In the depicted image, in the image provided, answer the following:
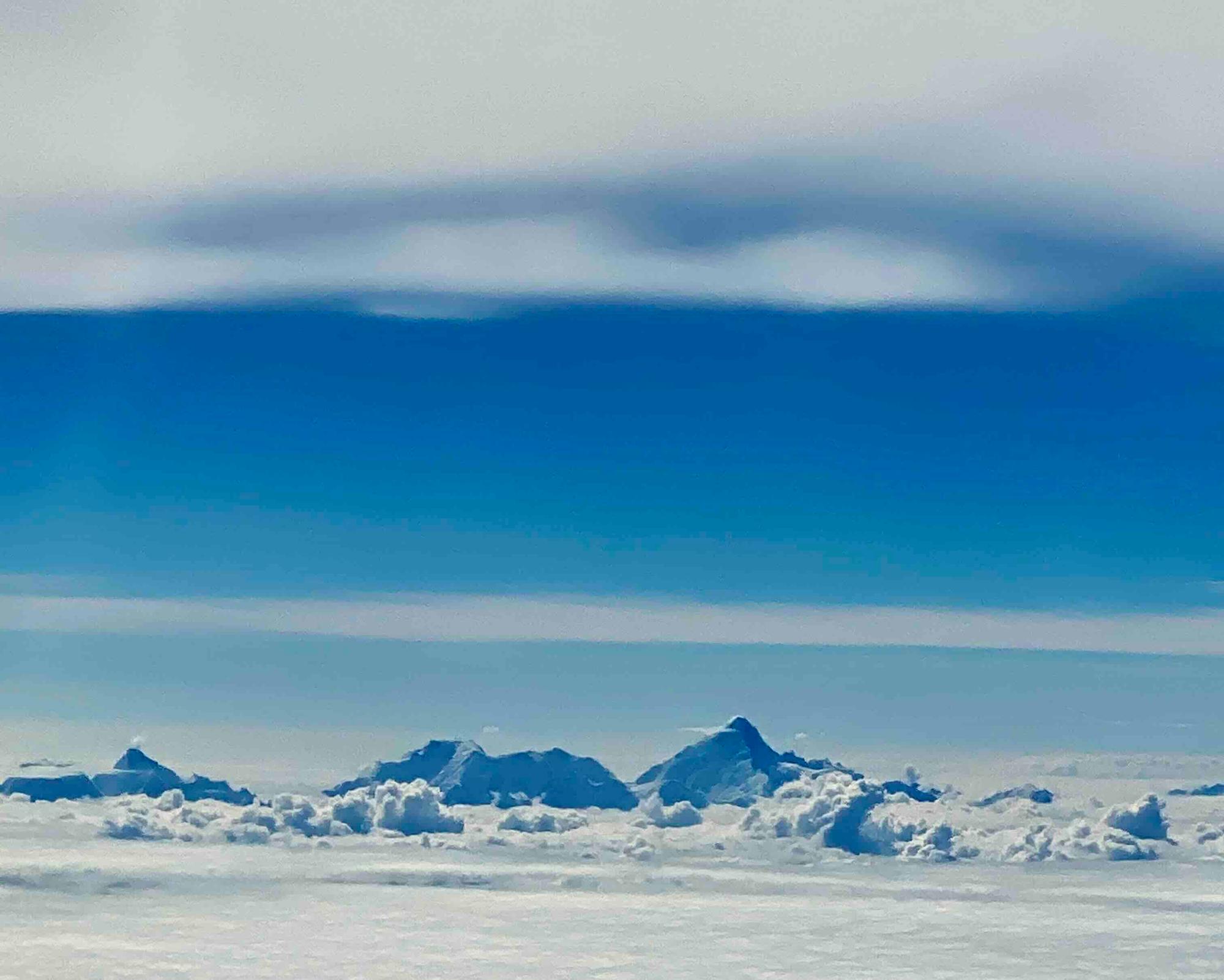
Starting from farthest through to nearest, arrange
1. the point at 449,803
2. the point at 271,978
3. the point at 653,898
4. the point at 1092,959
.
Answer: the point at 449,803 < the point at 653,898 < the point at 1092,959 < the point at 271,978

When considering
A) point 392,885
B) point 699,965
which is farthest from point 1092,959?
point 392,885

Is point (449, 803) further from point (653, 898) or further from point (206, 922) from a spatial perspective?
point (206, 922)

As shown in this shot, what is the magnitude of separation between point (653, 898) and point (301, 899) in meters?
42.7

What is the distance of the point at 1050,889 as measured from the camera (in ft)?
354

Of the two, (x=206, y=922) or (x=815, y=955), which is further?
(x=815, y=955)

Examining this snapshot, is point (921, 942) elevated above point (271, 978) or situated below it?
below

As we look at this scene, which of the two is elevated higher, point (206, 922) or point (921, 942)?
point (206, 922)

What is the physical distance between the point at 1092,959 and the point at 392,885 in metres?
50.2

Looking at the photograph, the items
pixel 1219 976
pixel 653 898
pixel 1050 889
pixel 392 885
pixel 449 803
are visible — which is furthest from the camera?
pixel 449 803

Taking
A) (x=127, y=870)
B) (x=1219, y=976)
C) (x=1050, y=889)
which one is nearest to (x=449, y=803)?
(x=1050, y=889)

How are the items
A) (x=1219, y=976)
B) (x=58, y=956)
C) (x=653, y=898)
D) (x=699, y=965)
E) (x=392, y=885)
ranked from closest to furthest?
(x=58, y=956) → (x=1219, y=976) → (x=699, y=965) → (x=392, y=885) → (x=653, y=898)

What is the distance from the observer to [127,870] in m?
67.9

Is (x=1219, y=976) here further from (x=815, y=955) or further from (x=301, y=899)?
(x=301, y=899)

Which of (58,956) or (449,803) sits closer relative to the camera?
(58,956)
